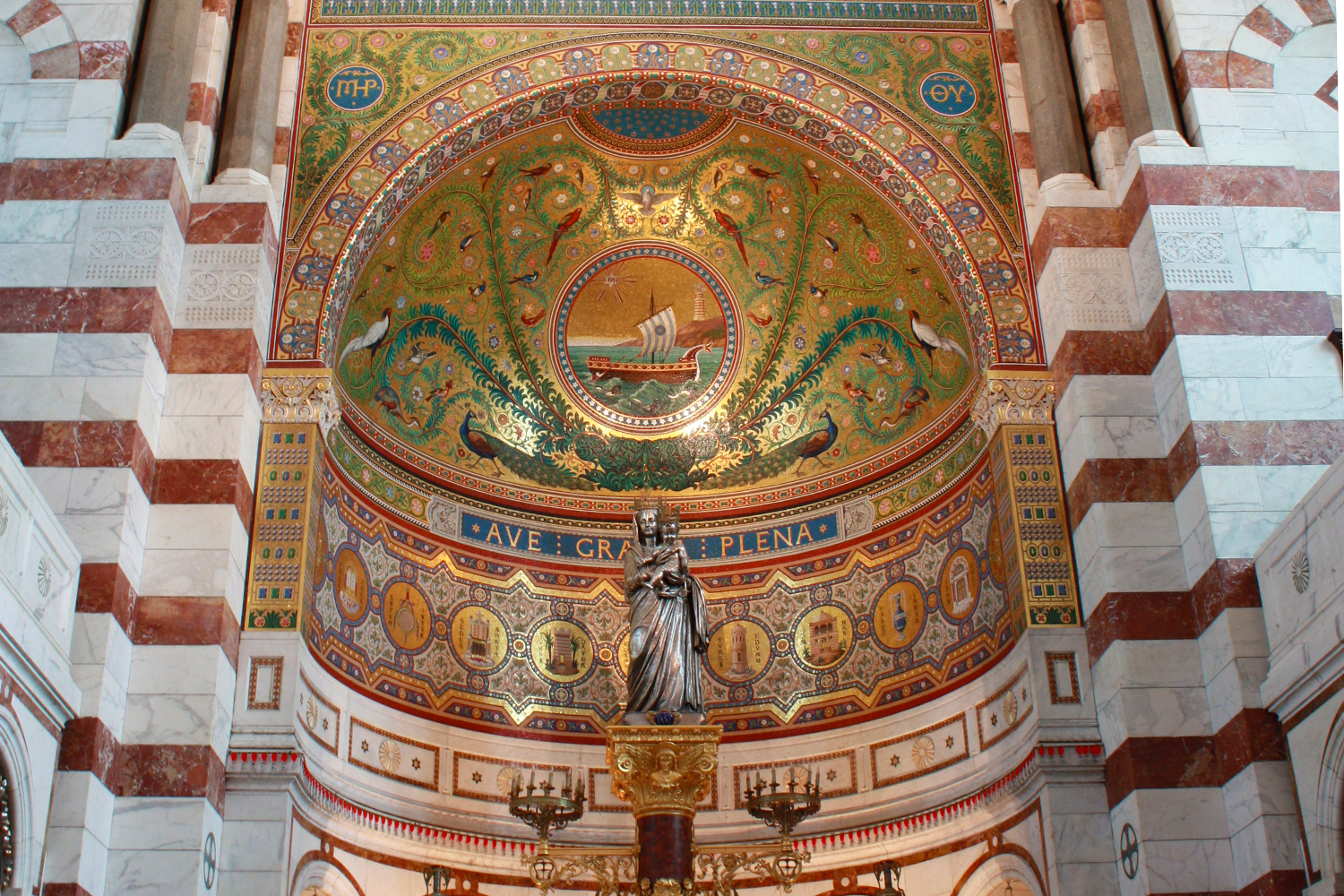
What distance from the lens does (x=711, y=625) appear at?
508 inches

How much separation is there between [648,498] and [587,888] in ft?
11.3

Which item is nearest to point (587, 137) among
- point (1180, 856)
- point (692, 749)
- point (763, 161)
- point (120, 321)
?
point (763, 161)

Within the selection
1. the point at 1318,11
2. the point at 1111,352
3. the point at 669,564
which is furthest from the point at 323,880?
the point at 1318,11

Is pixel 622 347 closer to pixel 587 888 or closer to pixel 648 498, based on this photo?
pixel 648 498

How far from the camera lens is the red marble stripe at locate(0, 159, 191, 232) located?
1005cm

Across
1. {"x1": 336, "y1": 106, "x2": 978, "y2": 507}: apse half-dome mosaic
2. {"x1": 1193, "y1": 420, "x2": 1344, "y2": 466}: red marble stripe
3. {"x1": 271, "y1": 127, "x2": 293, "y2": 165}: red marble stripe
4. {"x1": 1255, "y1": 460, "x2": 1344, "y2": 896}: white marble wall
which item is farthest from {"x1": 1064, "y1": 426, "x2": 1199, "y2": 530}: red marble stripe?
{"x1": 271, "y1": 127, "x2": 293, "y2": 165}: red marble stripe

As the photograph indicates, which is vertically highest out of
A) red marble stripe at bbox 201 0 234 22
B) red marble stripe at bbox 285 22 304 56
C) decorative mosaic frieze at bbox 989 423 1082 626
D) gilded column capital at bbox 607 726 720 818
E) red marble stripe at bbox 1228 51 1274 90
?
red marble stripe at bbox 285 22 304 56

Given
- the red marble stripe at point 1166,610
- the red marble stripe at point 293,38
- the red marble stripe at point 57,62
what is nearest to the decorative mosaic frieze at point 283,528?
the red marble stripe at point 57,62

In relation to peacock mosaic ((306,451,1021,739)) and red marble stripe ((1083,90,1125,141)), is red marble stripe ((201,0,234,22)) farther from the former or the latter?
red marble stripe ((1083,90,1125,141))

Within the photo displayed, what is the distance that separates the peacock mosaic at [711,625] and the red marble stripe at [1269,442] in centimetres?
213

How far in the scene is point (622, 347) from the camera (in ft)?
44.6

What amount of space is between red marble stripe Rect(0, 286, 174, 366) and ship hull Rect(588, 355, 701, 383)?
184 inches

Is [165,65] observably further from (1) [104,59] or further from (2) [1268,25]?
(2) [1268,25]

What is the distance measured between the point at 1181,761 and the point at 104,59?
868 cm
